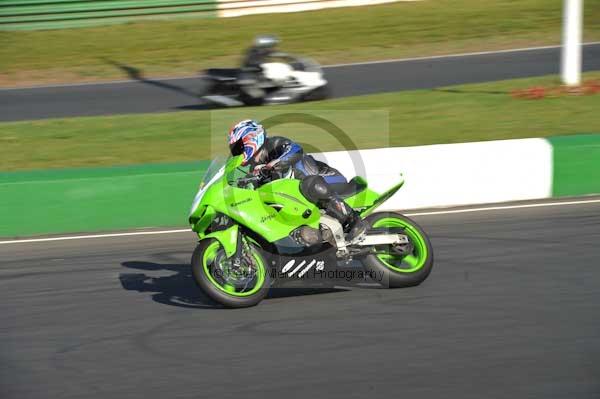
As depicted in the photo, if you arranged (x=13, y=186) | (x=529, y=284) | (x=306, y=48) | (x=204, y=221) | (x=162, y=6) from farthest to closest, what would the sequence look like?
(x=162, y=6), (x=306, y=48), (x=13, y=186), (x=529, y=284), (x=204, y=221)

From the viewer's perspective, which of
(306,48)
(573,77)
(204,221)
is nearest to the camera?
(204,221)

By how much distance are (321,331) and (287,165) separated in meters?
1.40

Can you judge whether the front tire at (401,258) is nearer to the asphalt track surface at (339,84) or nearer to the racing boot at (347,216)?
the racing boot at (347,216)

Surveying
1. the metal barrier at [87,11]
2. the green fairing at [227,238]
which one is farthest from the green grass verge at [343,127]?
the metal barrier at [87,11]

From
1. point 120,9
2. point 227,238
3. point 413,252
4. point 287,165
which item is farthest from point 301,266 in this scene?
point 120,9

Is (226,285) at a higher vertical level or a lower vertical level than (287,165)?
lower

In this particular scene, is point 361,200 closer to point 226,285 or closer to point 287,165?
point 287,165

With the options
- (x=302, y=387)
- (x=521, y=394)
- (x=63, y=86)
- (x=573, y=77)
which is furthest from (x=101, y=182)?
(x=63, y=86)

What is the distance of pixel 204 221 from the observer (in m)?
6.75

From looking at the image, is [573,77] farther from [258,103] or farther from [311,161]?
[311,161]

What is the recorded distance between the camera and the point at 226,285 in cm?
685

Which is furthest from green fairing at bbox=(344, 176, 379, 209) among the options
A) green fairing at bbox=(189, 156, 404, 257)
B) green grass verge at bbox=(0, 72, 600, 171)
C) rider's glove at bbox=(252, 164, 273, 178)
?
green grass verge at bbox=(0, 72, 600, 171)

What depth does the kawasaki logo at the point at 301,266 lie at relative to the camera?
22.8 ft

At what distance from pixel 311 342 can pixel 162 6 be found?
2125cm
